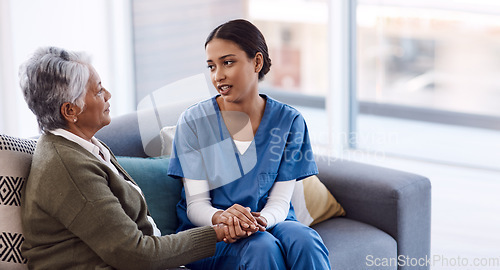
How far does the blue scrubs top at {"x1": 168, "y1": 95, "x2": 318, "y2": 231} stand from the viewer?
6.84ft

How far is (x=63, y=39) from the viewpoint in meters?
3.94

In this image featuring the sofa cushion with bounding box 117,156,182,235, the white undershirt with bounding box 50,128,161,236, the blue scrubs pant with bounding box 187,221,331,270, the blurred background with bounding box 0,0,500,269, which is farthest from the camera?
the blurred background with bounding box 0,0,500,269

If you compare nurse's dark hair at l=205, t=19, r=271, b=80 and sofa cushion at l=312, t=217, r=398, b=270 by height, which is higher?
nurse's dark hair at l=205, t=19, r=271, b=80

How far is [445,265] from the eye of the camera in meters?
2.85

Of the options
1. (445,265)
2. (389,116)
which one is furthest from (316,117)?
(445,265)

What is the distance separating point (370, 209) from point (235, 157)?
1.87 ft

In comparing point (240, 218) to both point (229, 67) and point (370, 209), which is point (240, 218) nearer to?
point (229, 67)

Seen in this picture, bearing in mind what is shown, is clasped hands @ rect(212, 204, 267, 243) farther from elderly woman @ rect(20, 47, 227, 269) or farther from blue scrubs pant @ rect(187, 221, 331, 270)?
elderly woman @ rect(20, 47, 227, 269)

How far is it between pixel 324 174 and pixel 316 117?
2282 millimetres

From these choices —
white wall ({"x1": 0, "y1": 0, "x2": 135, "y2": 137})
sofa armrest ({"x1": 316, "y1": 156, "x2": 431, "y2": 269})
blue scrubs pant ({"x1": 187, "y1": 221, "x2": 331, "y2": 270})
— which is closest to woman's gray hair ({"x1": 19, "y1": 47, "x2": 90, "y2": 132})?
blue scrubs pant ({"x1": 187, "y1": 221, "x2": 331, "y2": 270})

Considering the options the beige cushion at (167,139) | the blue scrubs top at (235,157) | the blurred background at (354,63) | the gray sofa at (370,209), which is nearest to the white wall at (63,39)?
the blurred background at (354,63)

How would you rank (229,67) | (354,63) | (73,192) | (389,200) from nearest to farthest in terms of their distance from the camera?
(73,192) → (229,67) → (389,200) → (354,63)

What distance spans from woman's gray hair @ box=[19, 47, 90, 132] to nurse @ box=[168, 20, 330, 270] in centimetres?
49

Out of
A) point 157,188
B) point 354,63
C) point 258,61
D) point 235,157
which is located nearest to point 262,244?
point 235,157
